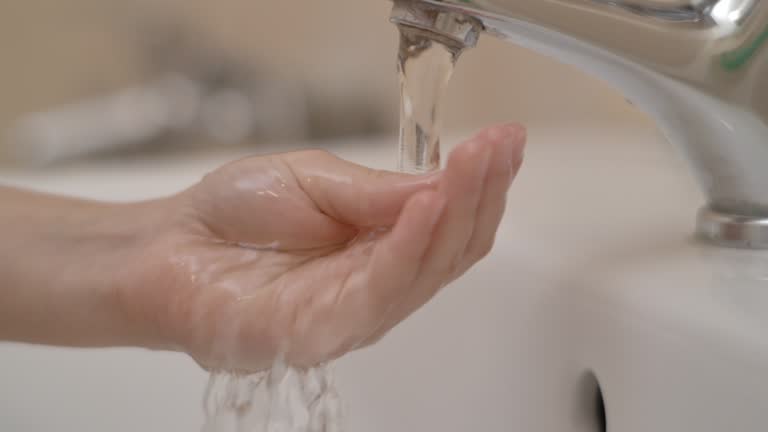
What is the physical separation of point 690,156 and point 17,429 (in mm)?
438

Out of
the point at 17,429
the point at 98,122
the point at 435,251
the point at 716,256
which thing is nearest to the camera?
the point at 435,251

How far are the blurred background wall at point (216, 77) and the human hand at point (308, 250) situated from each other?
500 mm

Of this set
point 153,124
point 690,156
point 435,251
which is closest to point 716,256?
point 690,156

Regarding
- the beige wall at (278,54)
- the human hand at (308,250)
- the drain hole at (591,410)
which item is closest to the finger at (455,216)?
the human hand at (308,250)

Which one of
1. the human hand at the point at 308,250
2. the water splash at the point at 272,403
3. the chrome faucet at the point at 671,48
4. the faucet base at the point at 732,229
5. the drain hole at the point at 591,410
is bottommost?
the water splash at the point at 272,403

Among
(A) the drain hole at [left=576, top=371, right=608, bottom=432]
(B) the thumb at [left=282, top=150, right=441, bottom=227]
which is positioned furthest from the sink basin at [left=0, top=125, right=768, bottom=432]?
(B) the thumb at [left=282, top=150, right=441, bottom=227]

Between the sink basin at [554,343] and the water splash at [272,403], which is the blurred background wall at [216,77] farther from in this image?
the water splash at [272,403]

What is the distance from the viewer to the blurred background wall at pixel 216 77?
87cm

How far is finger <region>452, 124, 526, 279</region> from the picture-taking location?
271 millimetres

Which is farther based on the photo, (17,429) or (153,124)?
(153,124)

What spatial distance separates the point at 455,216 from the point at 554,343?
0.15m

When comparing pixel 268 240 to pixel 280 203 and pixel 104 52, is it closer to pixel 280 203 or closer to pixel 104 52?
pixel 280 203

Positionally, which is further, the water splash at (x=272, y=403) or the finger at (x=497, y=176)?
the water splash at (x=272, y=403)

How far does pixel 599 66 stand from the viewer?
0.36 m
